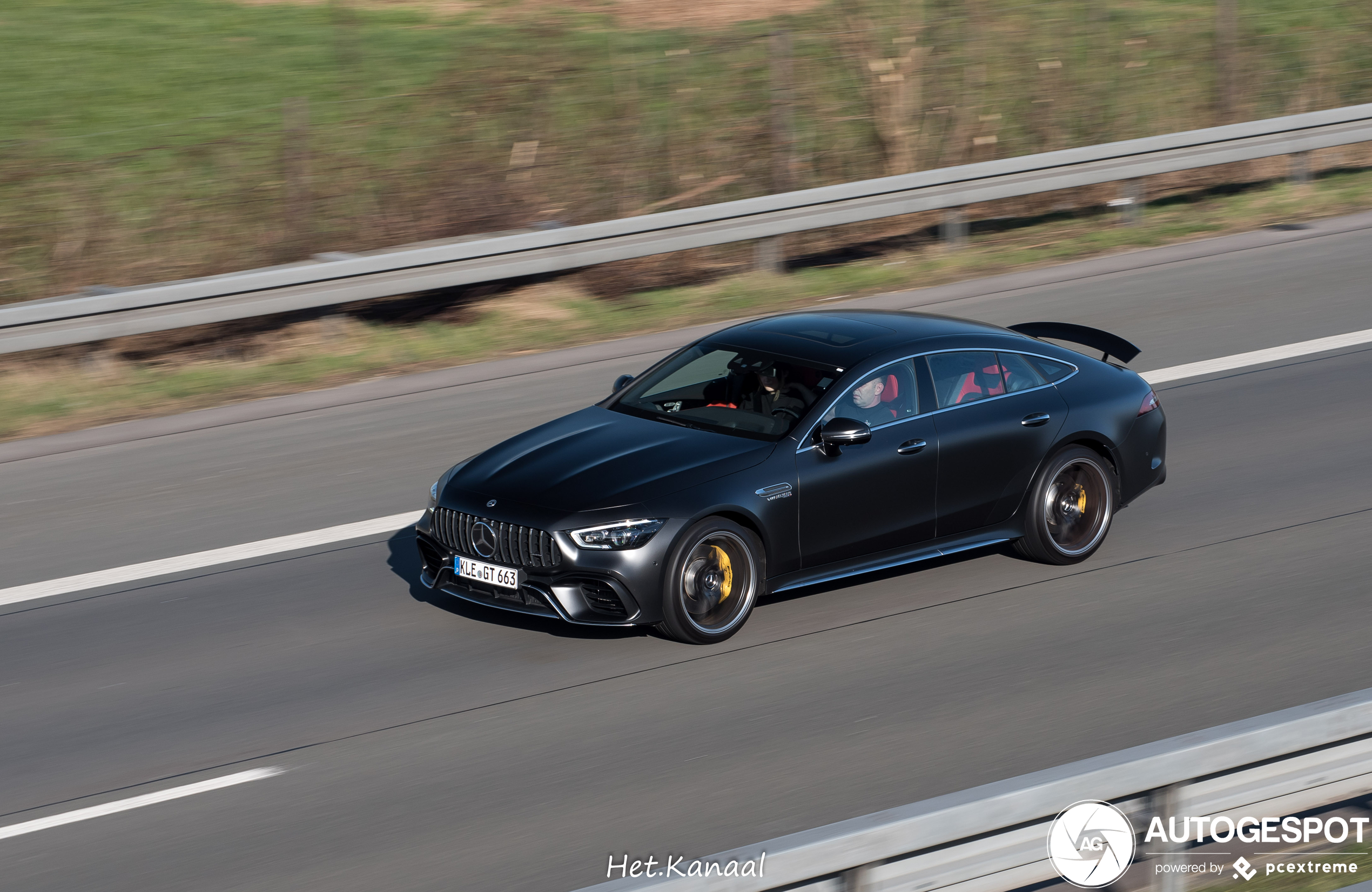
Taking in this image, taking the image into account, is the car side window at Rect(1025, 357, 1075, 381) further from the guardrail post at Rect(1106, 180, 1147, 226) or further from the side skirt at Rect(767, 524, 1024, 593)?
the guardrail post at Rect(1106, 180, 1147, 226)

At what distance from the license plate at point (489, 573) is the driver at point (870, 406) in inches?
79.5

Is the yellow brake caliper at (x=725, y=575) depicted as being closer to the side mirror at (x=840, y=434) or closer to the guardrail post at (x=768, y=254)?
the side mirror at (x=840, y=434)

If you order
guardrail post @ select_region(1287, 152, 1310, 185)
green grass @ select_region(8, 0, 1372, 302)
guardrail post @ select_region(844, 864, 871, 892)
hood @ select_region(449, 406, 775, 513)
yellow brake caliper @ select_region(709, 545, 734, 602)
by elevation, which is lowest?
yellow brake caliper @ select_region(709, 545, 734, 602)

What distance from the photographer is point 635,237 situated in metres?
16.3

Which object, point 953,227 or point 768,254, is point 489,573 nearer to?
point 768,254

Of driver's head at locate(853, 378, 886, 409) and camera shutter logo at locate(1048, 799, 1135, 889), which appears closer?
camera shutter logo at locate(1048, 799, 1135, 889)

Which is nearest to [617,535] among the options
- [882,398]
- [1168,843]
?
[882,398]

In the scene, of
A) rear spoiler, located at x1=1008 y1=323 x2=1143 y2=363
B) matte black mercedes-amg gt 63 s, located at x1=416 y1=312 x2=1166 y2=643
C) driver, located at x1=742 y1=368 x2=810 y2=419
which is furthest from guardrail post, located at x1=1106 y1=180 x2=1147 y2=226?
driver, located at x1=742 y1=368 x2=810 y2=419

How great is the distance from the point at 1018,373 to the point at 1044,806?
5.09m

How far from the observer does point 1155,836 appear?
5.05 meters

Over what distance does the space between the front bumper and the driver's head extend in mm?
1440

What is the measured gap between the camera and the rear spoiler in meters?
10.3

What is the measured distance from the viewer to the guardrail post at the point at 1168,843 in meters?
5.01

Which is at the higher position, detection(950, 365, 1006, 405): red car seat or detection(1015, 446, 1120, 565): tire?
detection(950, 365, 1006, 405): red car seat
